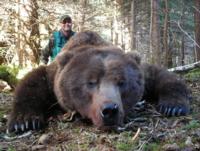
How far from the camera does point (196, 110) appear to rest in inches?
194

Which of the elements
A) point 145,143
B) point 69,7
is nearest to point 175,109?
point 145,143

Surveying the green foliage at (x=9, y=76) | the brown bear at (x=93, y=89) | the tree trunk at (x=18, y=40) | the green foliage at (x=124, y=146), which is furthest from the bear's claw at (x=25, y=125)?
the tree trunk at (x=18, y=40)

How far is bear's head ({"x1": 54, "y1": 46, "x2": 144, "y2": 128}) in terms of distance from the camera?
3.94 metres

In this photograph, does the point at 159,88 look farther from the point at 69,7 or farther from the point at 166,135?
the point at 69,7

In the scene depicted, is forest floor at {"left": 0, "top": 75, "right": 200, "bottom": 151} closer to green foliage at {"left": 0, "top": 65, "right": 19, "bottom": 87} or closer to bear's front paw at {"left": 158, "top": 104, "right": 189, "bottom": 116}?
bear's front paw at {"left": 158, "top": 104, "right": 189, "bottom": 116}

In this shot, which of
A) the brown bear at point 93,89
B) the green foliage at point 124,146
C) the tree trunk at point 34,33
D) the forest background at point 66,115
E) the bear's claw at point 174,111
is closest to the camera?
the green foliage at point 124,146

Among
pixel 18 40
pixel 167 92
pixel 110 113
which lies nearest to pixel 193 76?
pixel 167 92

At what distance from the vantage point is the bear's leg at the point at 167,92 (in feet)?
15.2

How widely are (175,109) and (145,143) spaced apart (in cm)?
121

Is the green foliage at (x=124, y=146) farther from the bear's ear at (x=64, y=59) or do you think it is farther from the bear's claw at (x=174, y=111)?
the bear's ear at (x=64, y=59)

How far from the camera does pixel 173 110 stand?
4598mm

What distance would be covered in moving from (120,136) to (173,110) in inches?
43.9

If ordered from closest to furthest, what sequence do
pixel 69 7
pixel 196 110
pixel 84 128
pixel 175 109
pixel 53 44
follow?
pixel 84 128 < pixel 175 109 < pixel 196 110 < pixel 53 44 < pixel 69 7

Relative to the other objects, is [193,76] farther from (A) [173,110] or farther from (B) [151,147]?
(B) [151,147]
